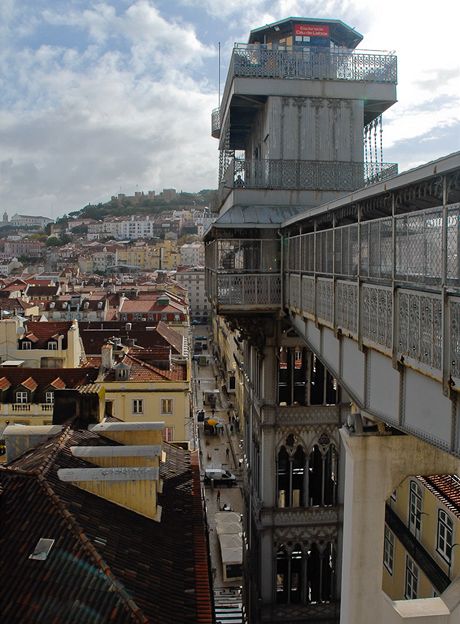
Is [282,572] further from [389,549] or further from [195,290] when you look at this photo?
[195,290]

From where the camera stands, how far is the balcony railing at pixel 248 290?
1497cm

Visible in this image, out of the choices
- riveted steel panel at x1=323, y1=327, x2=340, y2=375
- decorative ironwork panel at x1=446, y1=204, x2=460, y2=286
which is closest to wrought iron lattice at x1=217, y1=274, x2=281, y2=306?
riveted steel panel at x1=323, y1=327, x2=340, y2=375

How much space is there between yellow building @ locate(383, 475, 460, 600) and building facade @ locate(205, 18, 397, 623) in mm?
2548

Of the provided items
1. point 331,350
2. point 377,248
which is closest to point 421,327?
point 377,248

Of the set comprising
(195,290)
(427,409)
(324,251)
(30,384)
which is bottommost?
(30,384)

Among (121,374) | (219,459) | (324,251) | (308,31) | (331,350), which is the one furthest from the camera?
(219,459)

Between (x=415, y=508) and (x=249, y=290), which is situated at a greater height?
(x=249, y=290)

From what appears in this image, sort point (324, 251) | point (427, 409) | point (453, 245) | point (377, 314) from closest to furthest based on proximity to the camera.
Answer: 1. point (453, 245)
2. point (427, 409)
3. point (377, 314)
4. point (324, 251)

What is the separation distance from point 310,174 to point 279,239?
8.94 feet

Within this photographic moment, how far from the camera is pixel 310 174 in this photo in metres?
16.9

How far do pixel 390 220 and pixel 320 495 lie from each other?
1257 cm

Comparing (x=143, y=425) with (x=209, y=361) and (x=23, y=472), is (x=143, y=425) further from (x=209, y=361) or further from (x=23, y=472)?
(x=209, y=361)

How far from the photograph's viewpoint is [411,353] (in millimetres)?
6824

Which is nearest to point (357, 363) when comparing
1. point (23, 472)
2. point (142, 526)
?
point (142, 526)
